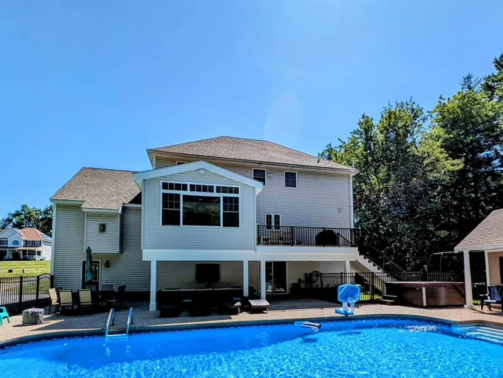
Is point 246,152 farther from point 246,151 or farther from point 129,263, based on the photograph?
point 129,263

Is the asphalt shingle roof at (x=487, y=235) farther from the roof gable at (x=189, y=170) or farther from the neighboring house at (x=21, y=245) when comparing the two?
the neighboring house at (x=21, y=245)

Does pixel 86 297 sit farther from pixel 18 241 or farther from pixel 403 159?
pixel 18 241

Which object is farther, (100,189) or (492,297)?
(100,189)

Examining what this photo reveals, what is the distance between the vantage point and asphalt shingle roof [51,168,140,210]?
16.9 metres

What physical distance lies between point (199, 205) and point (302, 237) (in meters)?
6.13

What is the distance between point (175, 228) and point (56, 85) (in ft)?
26.6

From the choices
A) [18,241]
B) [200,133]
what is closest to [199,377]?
[200,133]

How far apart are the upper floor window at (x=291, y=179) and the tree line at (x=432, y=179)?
22.4 feet

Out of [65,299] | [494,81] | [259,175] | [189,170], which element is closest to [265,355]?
[189,170]

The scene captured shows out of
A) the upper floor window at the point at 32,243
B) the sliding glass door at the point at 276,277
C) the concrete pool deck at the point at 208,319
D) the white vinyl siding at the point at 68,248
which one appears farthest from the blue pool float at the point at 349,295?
the upper floor window at the point at 32,243

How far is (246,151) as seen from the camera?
66.7 feet

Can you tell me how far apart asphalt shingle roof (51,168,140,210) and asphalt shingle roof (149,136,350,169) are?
10.5 ft

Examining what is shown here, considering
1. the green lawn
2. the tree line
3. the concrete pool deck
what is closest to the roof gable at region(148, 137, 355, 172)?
the tree line

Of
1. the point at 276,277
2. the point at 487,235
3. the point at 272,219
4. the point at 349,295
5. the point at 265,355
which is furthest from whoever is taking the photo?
the point at 276,277
